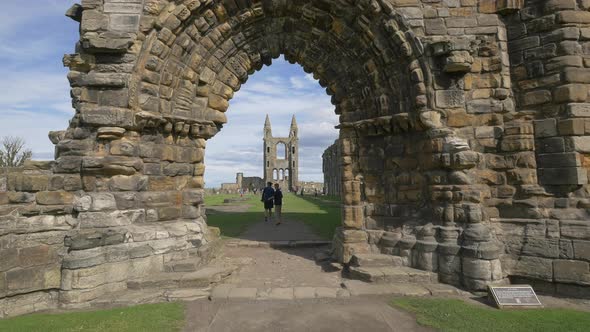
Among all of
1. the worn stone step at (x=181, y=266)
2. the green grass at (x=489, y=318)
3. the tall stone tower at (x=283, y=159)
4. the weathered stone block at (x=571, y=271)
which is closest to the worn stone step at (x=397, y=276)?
the green grass at (x=489, y=318)

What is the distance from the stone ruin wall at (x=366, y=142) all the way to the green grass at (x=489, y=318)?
744 millimetres

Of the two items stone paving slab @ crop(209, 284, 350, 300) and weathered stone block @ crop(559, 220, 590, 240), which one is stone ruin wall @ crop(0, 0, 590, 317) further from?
stone paving slab @ crop(209, 284, 350, 300)

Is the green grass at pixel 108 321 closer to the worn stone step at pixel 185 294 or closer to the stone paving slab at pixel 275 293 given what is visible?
the worn stone step at pixel 185 294

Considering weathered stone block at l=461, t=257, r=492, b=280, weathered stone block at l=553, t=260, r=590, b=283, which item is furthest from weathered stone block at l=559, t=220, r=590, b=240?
weathered stone block at l=461, t=257, r=492, b=280

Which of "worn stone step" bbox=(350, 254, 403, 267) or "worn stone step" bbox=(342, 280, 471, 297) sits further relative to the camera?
"worn stone step" bbox=(350, 254, 403, 267)

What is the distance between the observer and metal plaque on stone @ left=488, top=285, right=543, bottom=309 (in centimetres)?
418

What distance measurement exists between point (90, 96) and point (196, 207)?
267 centimetres

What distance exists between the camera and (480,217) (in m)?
5.03

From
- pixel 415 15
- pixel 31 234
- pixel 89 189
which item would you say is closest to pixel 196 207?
pixel 89 189

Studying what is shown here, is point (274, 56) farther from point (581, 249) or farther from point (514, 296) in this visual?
point (581, 249)

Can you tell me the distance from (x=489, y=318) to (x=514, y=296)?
78cm

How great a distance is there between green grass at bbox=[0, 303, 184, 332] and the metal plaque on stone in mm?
4231

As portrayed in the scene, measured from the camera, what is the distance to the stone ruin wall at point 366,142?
4660mm

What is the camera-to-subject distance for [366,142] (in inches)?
255
